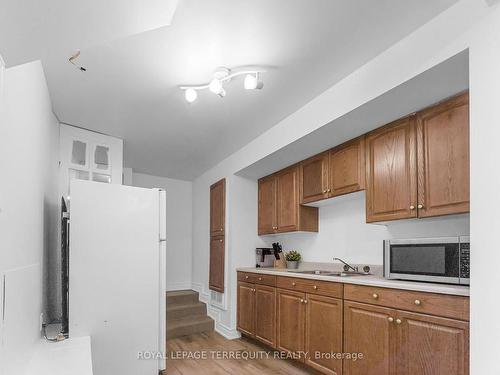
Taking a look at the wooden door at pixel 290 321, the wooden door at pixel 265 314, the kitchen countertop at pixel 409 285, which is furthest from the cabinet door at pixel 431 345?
the wooden door at pixel 265 314

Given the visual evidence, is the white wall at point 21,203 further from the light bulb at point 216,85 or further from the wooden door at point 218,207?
the wooden door at point 218,207

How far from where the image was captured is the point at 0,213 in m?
1.37

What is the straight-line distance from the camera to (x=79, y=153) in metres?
3.77

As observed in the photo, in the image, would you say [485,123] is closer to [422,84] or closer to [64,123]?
[422,84]

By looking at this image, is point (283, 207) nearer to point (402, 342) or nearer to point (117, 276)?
point (117, 276)

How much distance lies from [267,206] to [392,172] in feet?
6.67

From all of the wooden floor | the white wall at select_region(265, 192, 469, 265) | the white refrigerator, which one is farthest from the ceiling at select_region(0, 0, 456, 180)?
the wooden floor

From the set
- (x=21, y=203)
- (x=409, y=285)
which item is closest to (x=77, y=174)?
(x=21, y=203)

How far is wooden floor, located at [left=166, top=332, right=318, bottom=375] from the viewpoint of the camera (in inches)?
128

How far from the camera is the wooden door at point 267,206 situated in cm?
429

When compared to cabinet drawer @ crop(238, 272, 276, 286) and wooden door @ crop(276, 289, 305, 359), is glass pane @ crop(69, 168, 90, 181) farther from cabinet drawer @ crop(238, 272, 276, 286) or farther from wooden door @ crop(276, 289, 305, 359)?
wooden door @ crop(276, 289, 305, 359)

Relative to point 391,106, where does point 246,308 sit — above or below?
below

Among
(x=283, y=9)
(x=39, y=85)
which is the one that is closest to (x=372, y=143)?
(x=283, y=9)

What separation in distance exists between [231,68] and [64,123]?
212cm
